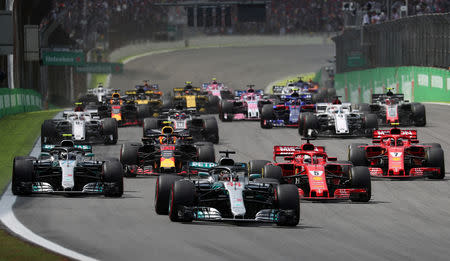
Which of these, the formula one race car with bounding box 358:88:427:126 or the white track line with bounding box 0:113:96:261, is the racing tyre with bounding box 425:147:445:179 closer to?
the white track line with bounding box 0:113:96:261

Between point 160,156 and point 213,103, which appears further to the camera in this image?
point 213,103

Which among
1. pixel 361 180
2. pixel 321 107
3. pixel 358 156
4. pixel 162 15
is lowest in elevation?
pixel 361 180

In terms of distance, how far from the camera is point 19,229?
52.1 feet

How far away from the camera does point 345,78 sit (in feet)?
234

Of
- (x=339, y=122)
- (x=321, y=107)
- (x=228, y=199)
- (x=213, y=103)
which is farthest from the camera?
(x=213, y=103)

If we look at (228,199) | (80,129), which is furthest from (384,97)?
(228,199)

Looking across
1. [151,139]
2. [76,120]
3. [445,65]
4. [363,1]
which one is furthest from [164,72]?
[151,139]

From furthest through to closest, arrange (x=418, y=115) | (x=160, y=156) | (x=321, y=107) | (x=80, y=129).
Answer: (x=418, y=115), (x=321, y=107), (x=80, y=129), (x=160, y=156)

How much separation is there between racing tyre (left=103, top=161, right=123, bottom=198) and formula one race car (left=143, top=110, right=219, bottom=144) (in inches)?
461

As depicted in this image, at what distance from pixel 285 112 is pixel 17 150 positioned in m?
11.6

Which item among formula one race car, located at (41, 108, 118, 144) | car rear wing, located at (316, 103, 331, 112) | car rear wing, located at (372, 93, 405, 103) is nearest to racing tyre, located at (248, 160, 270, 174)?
formula one race car, located at (41, 108, 118, 144)

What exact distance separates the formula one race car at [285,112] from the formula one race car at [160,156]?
1381 cm

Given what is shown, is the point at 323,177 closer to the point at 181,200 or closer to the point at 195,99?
the point at 181,200

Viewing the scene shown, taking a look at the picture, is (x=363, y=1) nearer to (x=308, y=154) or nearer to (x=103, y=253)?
(x=308, y=154)
